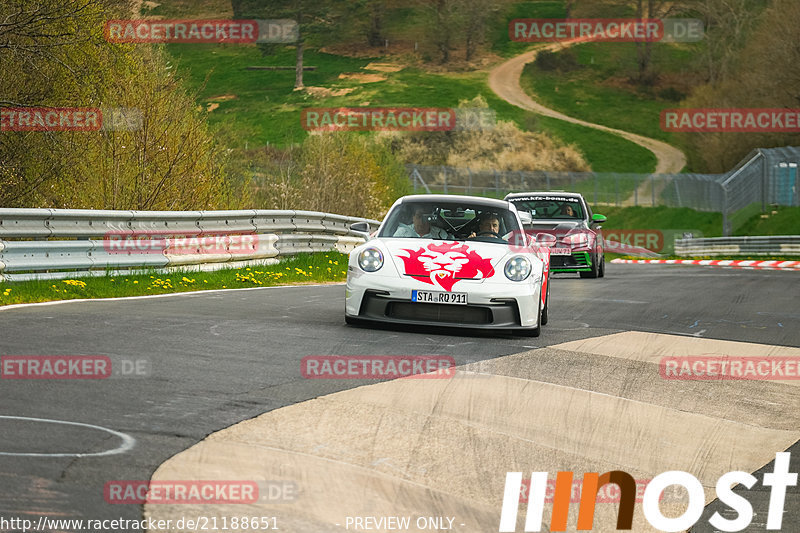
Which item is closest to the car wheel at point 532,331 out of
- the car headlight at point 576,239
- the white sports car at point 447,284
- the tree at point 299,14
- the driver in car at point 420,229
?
the white sports car at point 447,284

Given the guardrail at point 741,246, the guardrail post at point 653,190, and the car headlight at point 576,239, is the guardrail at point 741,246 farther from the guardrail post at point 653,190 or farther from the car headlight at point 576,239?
the car headlight at point 576,239

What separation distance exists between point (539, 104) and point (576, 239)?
299 ft

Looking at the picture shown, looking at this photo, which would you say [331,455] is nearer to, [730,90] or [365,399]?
[365,399]

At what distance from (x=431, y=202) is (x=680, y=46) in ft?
398

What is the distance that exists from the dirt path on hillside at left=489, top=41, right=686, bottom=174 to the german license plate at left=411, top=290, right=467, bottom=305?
3262 inches

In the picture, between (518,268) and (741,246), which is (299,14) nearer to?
(741,246)

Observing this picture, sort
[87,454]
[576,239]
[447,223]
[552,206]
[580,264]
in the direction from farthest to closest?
[552,206]
[580,264]
[576,239]
[447,223]
[87,454]

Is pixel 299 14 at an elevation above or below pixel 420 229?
above

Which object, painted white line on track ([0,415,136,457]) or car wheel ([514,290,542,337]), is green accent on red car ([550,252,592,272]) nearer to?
car wheel ([514,290,542,337])

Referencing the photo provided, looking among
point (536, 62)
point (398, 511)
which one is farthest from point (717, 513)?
point (536, 62)

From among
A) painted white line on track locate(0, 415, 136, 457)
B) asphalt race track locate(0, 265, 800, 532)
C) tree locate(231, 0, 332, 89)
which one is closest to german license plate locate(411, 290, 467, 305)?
asphalt race track locate(0, 265, 800, 532)

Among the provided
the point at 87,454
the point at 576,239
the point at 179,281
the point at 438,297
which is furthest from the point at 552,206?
the point at 87,454

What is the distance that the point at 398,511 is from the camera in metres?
4.70

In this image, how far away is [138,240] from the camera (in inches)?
615
